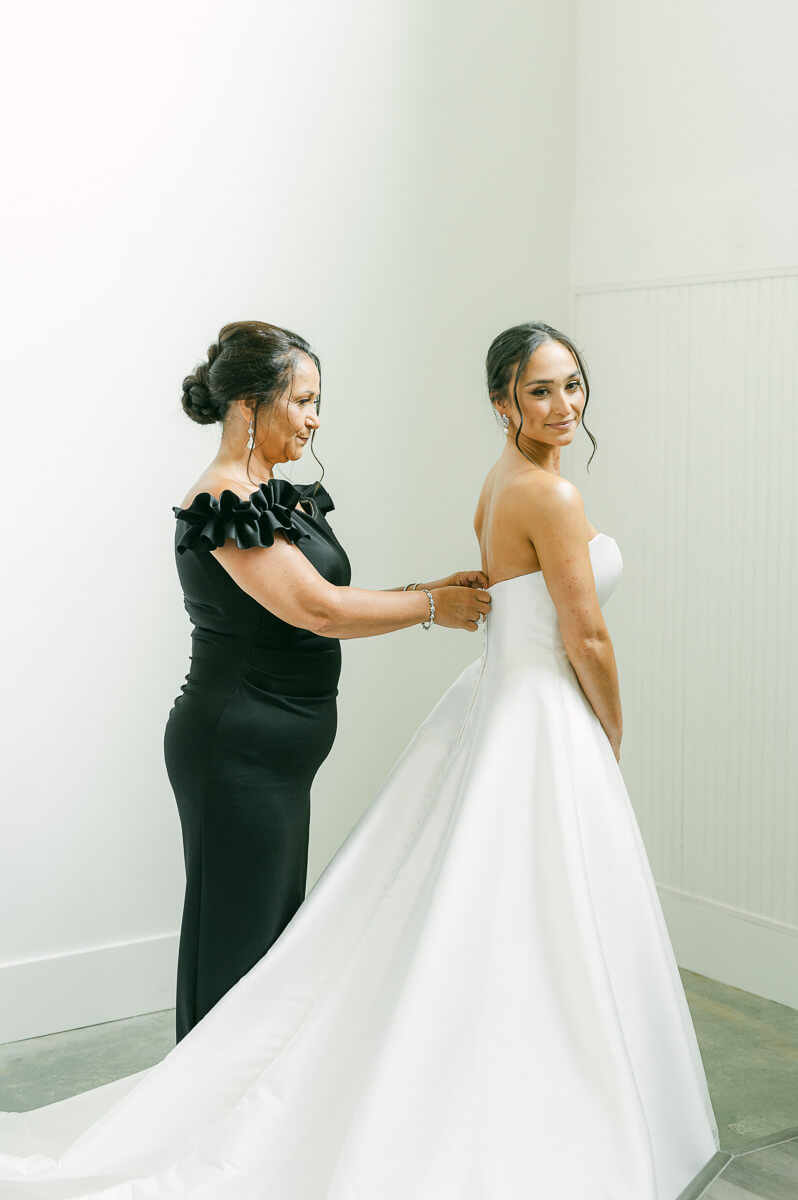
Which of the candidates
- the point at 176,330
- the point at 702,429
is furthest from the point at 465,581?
the point at 702,429

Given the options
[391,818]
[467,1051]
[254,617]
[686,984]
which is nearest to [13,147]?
[254,617]

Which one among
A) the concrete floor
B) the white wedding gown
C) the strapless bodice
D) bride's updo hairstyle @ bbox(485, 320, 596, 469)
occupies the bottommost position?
the concrete floor

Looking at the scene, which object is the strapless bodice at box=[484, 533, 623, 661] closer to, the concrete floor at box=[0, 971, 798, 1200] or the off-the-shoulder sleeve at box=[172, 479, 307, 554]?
the off-the-shoulder sleeve at box=[172, 479, 307, 554]

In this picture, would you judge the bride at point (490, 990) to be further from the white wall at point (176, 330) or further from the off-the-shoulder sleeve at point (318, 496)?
the white wall at point (176, 330)

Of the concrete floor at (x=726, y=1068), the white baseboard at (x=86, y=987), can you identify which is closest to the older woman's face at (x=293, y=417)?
the concrete floor at (x=726, y=1068)

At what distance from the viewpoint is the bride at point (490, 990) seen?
6.73 ft

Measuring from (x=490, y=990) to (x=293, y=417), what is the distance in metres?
1.20

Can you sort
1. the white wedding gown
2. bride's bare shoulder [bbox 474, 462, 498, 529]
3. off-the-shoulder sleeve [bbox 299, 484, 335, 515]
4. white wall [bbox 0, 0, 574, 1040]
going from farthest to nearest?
white wall [bbox 0, 0, 574, 1040] < off-the-shoulder sleeve [bbox 299, 484, 335, 515] < bride's bare shoulder [bbox 474, 462, 498, 529] < the white wedding gown

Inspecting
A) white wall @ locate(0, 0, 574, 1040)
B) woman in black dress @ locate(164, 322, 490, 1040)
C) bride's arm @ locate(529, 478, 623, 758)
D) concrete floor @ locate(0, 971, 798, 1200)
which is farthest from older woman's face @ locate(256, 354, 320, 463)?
concrete floor @ locate(0, 971, 798, 1200)

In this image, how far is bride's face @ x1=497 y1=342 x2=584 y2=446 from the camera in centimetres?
236

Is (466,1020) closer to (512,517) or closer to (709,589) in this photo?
(512,517)

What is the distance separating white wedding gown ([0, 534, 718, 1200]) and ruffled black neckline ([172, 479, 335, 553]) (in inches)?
19.8

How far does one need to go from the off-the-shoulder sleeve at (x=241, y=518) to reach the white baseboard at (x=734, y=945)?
2.20 metres

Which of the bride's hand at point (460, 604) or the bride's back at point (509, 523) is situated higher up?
the bride's back at point (509, 523)
